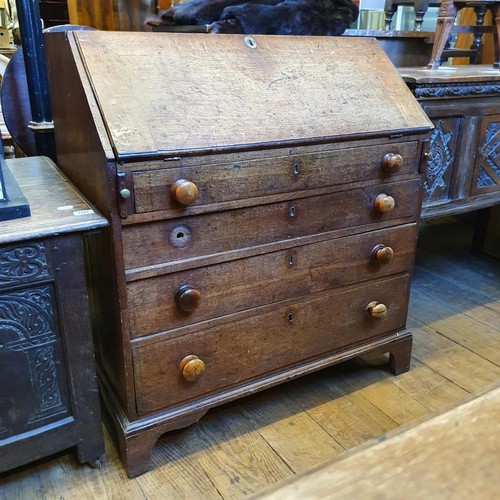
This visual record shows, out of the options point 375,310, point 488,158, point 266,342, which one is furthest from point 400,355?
point 488,158

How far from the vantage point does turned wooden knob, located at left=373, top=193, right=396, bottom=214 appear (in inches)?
60.5

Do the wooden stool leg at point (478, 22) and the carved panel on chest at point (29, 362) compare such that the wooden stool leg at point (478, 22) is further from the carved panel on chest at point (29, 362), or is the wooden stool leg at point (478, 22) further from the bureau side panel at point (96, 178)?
the carved panel on chest at point (29, 362)

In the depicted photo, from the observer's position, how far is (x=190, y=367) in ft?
4.50

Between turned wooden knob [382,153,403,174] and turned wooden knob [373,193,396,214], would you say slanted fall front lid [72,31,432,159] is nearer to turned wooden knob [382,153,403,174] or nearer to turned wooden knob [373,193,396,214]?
turned wooden knob [382,153,403,174]

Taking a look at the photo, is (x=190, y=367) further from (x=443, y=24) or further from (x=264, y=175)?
(x=443, y=24)

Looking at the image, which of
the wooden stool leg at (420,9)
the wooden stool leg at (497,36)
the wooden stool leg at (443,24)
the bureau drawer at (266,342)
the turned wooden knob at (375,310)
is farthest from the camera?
the wooden stool leg at (420,9)

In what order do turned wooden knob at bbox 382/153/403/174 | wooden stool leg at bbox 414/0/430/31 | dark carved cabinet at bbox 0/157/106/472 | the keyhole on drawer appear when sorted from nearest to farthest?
dark carved cabinet at bbox 0/157/106/472 → the keyhole on drawer → turned wooden knob at bbox 382/153/403/174 → wooden stool leg at bbox 414/0/430/31

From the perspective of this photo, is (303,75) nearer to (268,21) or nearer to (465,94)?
(268,21)

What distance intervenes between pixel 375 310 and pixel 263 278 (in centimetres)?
43

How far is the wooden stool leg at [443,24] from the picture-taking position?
204 cm

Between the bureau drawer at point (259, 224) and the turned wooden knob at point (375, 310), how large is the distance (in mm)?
261

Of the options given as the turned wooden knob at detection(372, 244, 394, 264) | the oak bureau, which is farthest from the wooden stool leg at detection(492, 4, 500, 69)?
the turned wooden knob at detection(372, 244, 394, 264)

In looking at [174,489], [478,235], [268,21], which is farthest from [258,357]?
[478,235]

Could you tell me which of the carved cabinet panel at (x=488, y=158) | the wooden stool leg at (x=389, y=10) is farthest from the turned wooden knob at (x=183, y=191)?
the wooden stool leg at (x=389, y=10)
